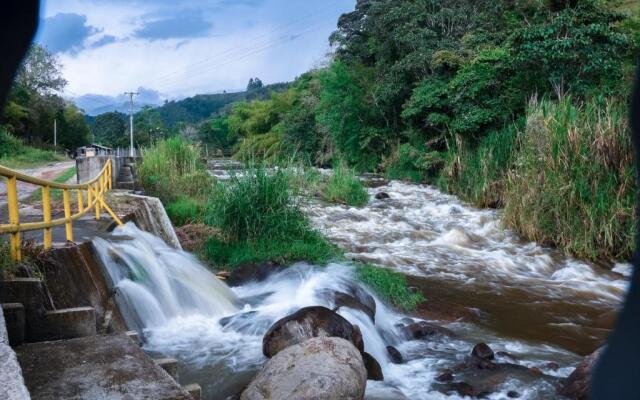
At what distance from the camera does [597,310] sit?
24.2 feet

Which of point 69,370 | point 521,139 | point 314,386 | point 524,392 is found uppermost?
point 521,139

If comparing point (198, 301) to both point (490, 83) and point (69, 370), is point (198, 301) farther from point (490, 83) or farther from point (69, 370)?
point (490, 83)

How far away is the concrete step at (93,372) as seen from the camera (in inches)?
110

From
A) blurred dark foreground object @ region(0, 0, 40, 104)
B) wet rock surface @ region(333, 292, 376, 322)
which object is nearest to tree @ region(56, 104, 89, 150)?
wet rock surface @ region(333, 292, 376, 322)

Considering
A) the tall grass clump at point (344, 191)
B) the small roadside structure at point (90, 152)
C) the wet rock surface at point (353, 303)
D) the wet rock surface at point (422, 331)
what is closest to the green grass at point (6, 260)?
the wet rock surface at point (353, 303)

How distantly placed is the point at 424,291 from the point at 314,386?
443cm

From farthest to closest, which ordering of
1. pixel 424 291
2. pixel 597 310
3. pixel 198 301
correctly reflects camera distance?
pixel 424 291, pixel 597 310, pixel 198 301

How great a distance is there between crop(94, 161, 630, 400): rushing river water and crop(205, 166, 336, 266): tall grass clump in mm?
669

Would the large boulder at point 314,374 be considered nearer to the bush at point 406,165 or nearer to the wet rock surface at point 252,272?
the wet rock surface at point 252,272

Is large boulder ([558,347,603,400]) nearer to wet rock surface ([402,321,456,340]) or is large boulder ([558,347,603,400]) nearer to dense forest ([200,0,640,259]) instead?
dense forest ([200,0,640,259])

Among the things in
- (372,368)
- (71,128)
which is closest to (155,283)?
(372,368)

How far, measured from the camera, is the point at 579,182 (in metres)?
9.34

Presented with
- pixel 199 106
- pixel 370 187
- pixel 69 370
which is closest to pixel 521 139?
pixel 370 187

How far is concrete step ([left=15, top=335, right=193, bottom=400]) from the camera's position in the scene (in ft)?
9.17
